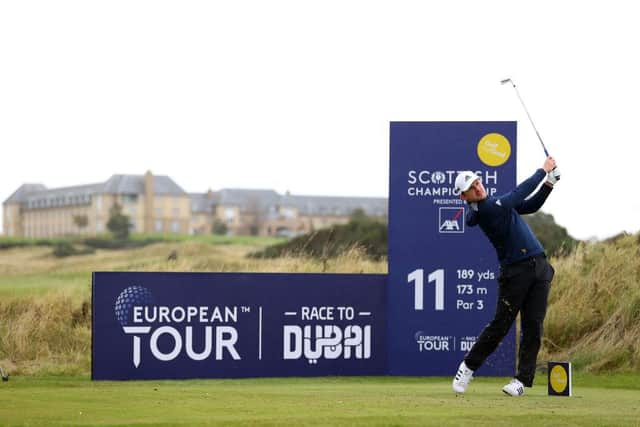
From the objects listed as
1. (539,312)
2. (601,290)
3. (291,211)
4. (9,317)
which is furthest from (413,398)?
(291,211)

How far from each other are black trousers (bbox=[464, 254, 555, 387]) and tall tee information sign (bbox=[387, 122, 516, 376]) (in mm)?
2870

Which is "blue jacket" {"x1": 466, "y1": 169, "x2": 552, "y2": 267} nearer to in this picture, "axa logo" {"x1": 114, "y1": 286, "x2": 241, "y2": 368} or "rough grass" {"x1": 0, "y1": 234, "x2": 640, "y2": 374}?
"axa logo" {"x1": 114, "y1": 286, "x2": 241, "y2": 368}

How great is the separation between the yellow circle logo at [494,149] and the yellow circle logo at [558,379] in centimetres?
355

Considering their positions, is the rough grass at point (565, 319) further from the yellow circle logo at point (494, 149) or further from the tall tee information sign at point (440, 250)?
the yellow circle logo at point (494, 149)

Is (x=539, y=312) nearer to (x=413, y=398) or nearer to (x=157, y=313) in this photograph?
(x=413, y=398)

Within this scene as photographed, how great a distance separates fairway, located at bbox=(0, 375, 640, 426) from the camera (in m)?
7.61

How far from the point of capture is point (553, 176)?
9.99m

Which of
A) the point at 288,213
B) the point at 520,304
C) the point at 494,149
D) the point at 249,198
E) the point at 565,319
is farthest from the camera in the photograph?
the point at 249,198

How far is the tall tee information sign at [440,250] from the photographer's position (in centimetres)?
1309

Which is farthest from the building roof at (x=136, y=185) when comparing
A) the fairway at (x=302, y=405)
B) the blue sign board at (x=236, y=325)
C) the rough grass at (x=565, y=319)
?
the fairway at (x=302, y=405)

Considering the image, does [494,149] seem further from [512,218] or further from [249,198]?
[249,198]

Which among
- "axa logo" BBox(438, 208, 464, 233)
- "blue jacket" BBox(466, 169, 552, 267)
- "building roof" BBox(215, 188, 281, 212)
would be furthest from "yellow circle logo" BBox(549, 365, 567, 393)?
"building roof" BBox(215, 188, 281, 212)

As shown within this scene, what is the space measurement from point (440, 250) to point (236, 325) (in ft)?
7.48

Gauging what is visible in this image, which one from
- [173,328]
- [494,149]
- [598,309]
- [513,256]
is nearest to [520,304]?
[513,256]
